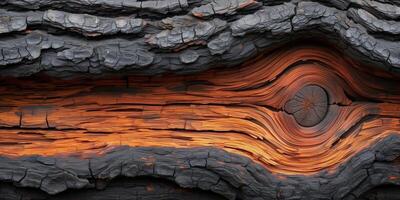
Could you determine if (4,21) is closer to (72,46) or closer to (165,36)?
(72,46)

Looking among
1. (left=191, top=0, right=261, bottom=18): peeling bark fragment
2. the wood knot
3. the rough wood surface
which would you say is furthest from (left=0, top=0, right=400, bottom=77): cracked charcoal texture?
the wood knot

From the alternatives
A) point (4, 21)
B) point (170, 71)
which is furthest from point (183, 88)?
point (4, 21)

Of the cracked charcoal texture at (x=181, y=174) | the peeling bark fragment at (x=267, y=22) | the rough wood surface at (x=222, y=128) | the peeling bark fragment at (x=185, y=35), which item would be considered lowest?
the cracked charcoal texture at (x=181, y=174)

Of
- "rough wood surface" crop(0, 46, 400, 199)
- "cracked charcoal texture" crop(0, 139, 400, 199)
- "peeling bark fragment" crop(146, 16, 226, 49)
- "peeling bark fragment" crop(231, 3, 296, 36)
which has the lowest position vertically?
"cracked charcoal texture" crop(0, 139, 400, 199)

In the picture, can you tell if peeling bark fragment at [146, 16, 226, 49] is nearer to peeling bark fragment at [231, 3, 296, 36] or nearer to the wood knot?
peeling bark fragment at [231, 3, 296, 36]

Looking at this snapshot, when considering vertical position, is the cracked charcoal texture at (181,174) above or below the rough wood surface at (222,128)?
below

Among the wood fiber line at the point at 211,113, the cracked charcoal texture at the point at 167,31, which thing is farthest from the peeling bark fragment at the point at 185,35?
the wood fiber line at the point at 211,113

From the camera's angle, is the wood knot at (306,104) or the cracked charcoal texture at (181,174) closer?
the cracked charcoal texture at (181,174)

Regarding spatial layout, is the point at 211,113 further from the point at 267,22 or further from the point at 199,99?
the point at 267,22

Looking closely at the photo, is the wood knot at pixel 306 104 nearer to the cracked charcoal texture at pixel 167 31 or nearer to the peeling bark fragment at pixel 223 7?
the cracked charcoal texture at pixel 167 31
